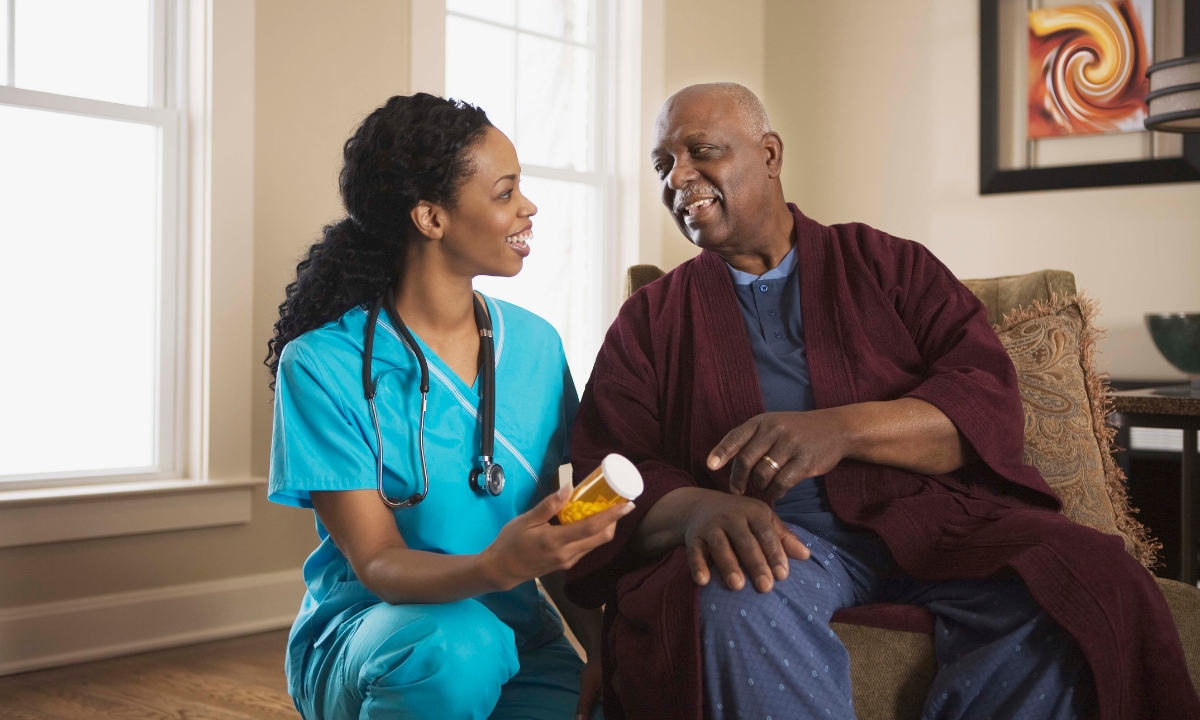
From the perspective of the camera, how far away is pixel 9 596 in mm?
2469

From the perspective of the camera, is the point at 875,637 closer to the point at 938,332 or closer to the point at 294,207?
the point at 938,332

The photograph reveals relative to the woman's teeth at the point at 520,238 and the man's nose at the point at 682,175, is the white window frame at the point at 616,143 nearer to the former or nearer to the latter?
the man's nose at the point at 682,175

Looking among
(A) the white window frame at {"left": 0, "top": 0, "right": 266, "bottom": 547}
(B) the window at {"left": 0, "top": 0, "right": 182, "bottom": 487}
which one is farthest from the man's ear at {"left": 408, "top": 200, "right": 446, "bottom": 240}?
(B) the window at {"left": 0, "top": 0, "right": 182, "bottom": 487}

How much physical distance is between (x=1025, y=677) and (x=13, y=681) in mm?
2239

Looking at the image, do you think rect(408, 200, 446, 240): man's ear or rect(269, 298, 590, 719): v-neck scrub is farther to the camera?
rect(408, 200, 446, 240): man's ear

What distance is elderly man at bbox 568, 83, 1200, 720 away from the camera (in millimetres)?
1251

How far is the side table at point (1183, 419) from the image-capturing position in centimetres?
244

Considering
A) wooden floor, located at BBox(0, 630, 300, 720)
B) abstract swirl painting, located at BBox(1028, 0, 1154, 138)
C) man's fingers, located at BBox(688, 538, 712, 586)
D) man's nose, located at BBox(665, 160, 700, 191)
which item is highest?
abstract swirl painting, located at BBox(1028, 0, 1154, 138)

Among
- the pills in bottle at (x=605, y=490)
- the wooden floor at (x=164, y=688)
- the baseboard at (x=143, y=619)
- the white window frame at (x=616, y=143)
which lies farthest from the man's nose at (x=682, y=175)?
the white window frame at (x=616, y=143)

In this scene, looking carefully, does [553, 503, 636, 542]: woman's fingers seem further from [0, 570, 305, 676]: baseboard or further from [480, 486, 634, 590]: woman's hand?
[0, 570, 305, 676]: baseboard

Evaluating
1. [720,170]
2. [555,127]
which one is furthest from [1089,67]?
[720,170]

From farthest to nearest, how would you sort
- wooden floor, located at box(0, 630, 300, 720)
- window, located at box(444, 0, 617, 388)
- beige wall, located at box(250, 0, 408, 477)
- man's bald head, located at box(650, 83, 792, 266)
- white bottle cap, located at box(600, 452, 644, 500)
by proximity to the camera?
window, located at box(444, 0, 617, 388)
beige wall, located at box(250, 0, 408, 477)
wooden floor, located at box(0, 630, 300, 720)
man's bald head, located at box(650, 83, 792, 266)
white bottle cap, located at box(600, 452, 644, 500)

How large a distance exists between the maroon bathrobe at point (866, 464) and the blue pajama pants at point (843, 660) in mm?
34

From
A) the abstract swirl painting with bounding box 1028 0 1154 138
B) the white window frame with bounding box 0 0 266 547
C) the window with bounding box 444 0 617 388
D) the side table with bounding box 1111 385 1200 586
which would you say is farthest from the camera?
the window with bounding box 444 0 617 388
